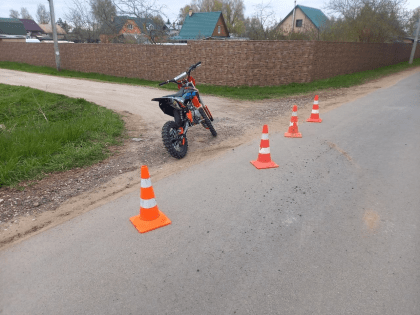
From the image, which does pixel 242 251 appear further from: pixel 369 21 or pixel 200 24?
pixel 200 24

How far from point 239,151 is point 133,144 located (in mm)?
2363

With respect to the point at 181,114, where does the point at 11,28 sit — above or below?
above

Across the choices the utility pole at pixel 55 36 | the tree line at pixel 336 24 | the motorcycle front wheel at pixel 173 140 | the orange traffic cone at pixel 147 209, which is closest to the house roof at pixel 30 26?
the tree line at pixel 336 24

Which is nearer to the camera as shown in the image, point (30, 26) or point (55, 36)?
point (55, 36)

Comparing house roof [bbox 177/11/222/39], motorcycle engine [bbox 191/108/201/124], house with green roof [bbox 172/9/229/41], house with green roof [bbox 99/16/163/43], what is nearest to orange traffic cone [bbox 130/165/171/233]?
motorcycle engine [bbox 191/108/201/124]

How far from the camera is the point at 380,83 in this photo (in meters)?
16.4

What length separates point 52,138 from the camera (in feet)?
20.7

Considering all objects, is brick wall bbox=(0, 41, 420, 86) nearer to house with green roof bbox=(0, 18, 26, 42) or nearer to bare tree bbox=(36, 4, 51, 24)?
house with green roof bbox=(0, 18, 26, 42)

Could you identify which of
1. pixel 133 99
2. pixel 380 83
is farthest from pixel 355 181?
pixel 380 83

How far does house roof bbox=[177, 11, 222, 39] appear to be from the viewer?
42625 mm

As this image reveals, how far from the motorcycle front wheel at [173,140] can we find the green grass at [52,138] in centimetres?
133

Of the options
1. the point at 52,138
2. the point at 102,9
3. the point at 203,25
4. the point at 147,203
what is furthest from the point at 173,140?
the point at 203,25

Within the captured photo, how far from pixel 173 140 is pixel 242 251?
3.10 meters

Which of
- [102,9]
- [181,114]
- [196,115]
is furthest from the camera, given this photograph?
[102,9]
